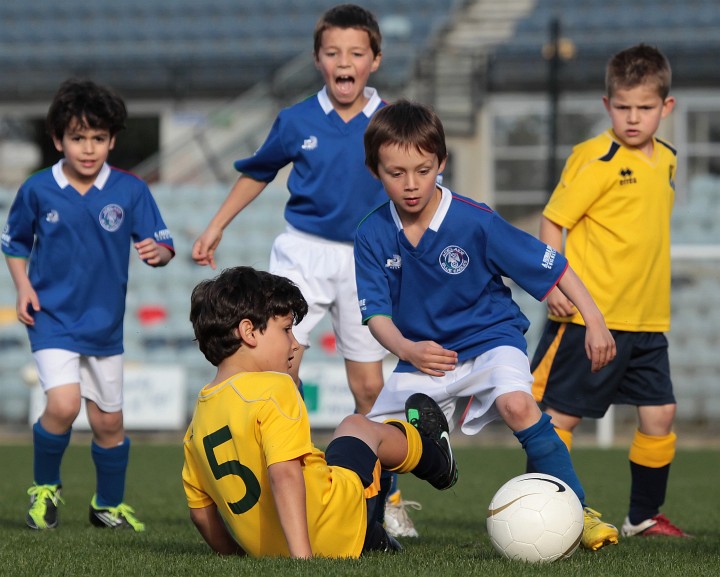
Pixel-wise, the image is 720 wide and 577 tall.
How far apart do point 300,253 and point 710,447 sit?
578 cm

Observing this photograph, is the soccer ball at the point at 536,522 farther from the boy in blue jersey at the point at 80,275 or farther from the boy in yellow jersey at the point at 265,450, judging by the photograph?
the boy in blue jersey at the point at 80,275

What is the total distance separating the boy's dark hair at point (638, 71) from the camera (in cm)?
472

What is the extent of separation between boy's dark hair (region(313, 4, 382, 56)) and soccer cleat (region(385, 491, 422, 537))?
186cm

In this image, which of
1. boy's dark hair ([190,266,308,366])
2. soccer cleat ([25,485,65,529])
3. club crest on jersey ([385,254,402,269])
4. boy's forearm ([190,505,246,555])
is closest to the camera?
boy's dark hair ([190,266,308,366])

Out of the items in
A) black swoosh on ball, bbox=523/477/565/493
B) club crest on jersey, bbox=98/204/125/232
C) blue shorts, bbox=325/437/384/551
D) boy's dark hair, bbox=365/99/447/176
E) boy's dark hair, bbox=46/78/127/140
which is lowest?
black swoosh on ball, bbox=523/477/565/493

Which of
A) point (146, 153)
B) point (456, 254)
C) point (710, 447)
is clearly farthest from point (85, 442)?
point (146, 153)

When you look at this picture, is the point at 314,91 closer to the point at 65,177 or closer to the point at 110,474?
the point at 65,177

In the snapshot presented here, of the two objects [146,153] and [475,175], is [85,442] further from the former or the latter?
[146,153]

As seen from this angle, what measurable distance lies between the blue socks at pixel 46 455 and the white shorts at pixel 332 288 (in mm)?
1098

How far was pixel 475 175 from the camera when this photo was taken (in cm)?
1515

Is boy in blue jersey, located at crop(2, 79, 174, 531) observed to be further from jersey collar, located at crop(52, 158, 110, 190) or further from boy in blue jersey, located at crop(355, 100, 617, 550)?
boy in blue jersey, located at crop(355, 100, 617, 550)

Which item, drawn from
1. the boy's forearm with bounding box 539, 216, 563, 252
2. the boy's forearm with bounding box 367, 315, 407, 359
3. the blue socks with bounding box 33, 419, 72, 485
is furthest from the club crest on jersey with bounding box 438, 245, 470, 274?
the blue socks with bounding box 33, 419, 72, 485

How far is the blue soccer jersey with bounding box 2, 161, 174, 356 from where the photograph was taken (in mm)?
4965

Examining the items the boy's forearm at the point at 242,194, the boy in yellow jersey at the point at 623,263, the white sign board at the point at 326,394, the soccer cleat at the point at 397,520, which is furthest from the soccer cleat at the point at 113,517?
the white sign board at the point at 326,394
